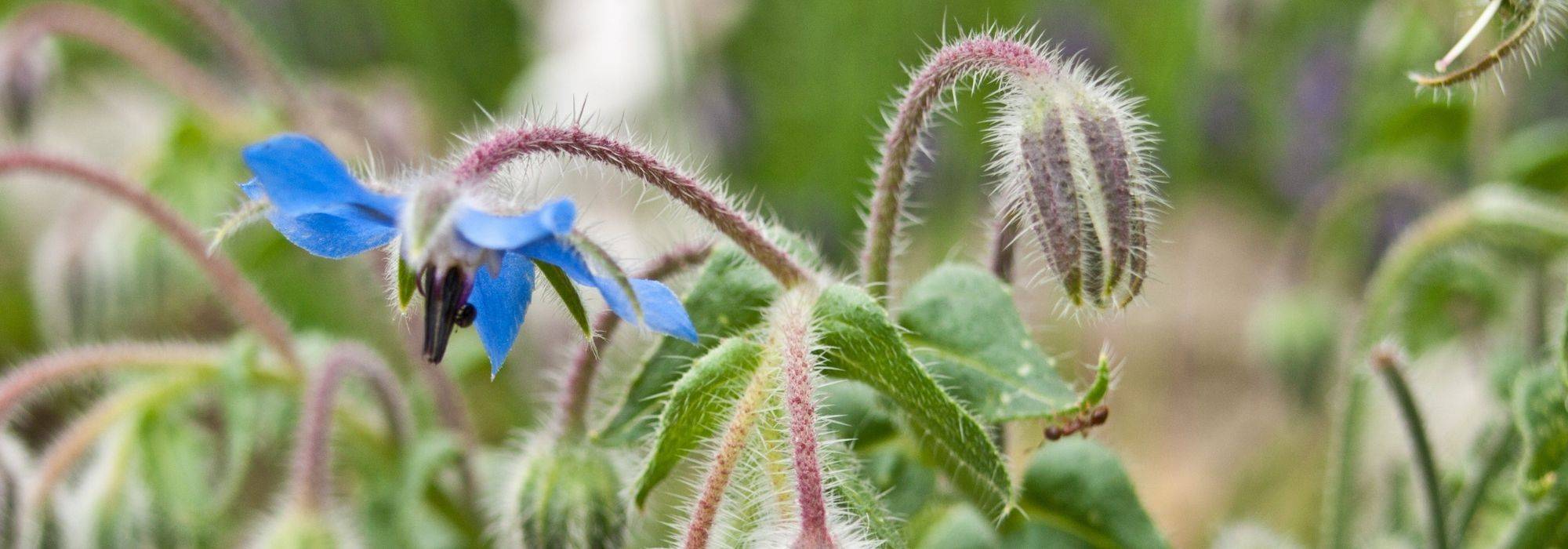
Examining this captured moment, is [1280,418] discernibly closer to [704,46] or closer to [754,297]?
[704,46]

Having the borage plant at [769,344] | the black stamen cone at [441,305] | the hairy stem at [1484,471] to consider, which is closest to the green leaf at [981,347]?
the borage plant at [769,344]

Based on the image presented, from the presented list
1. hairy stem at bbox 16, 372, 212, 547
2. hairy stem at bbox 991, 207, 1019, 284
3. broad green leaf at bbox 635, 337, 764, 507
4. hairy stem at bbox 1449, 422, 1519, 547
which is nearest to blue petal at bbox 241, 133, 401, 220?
broad green leaf at bbox 635, 337, 764, 507

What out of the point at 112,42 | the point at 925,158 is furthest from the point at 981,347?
the point at 112,42

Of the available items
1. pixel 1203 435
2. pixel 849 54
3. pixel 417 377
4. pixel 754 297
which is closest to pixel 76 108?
pixel 849 54

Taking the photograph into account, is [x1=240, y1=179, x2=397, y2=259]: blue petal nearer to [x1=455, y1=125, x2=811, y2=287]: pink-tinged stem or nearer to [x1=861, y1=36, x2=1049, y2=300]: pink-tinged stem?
[x1=455, y1=125, x2=811, y2=287]: pink-tinged stem

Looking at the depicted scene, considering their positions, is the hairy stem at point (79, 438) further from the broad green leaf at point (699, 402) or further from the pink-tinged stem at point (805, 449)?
the pink-tinged stem at point (805, 449)

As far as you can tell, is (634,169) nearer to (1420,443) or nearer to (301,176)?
(301,176)
